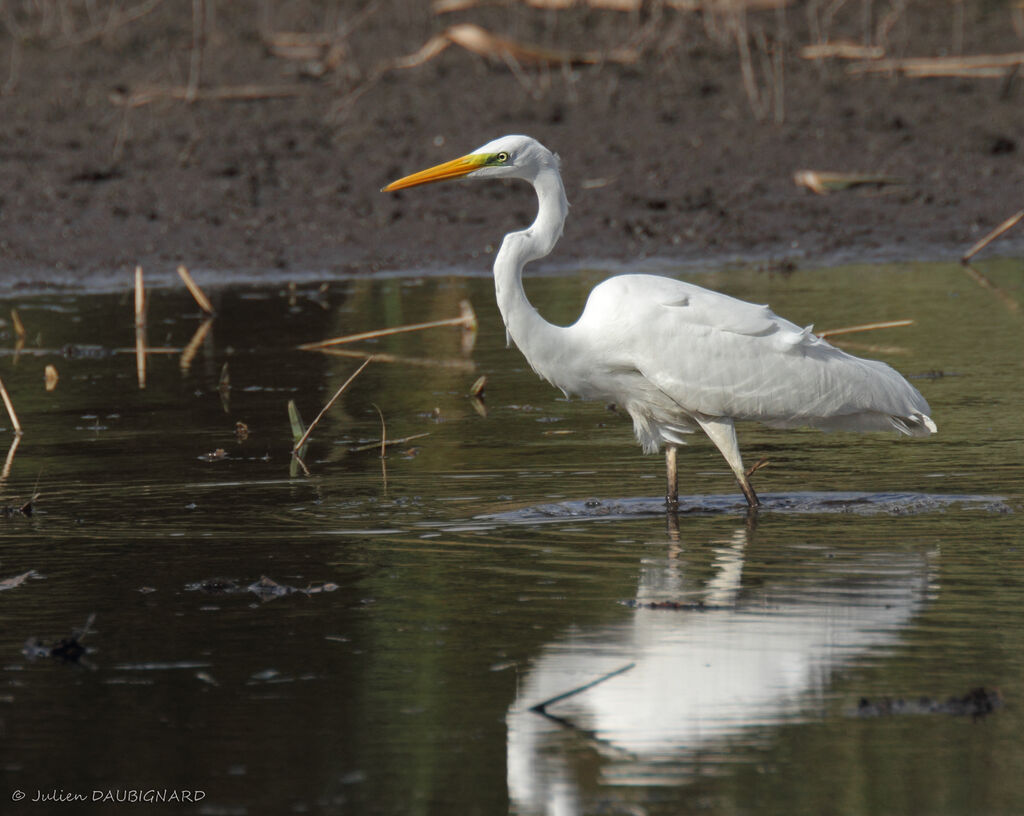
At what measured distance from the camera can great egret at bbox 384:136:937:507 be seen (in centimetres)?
654

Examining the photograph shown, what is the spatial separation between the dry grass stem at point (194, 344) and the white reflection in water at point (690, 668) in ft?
17.2

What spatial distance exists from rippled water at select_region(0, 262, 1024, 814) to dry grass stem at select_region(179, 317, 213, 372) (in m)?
0.74

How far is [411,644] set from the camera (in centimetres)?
468

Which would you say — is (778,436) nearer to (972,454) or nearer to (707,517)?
(972,454)

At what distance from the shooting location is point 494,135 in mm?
14836

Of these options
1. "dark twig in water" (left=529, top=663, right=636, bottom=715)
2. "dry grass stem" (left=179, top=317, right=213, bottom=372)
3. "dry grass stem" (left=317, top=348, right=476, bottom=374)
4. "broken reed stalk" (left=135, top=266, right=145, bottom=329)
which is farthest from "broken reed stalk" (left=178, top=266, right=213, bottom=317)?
"dark twig in water" (left=529, top=663, right=636, bottom=715)

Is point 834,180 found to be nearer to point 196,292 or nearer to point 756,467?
point 196,292

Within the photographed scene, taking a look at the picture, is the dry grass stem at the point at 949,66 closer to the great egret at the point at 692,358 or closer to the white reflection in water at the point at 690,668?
the great egret at the point at 692,358

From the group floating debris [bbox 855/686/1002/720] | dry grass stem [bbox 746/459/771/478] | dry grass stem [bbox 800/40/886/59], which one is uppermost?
dry grass stem [bbox 800/40/886/59]

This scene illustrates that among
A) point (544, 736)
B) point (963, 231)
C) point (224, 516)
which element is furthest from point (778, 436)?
point (963, 231)

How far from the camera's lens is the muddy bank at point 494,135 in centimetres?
1338

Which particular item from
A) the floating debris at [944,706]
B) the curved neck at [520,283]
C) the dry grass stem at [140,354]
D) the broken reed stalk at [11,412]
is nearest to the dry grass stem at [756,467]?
the curved neck at [520,283]

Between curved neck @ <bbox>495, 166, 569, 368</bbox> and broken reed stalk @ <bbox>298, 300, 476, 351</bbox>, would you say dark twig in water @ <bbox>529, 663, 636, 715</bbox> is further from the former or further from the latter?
broken reed stalk @ <bbox>298, 300, 476, 351</bbox>

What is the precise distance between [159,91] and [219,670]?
12.0 m
